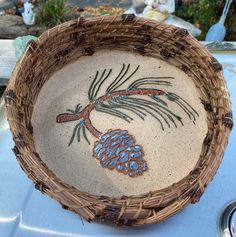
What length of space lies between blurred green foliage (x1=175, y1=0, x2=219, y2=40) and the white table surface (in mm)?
1746

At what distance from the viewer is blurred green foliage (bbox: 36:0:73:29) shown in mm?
2680

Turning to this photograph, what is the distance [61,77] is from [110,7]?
187cm

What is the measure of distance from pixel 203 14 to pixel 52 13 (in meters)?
1.10

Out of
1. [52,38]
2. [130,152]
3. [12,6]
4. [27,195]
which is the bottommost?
[12,6]

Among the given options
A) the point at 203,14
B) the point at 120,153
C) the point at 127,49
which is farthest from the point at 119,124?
the point at 203,14

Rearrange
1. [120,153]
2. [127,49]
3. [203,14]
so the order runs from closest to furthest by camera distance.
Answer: [120,153] < [127,49] < [203,14]

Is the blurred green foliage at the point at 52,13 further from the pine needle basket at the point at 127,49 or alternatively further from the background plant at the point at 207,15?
the pine needle basket at the point at 127,49

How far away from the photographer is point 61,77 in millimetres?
1216

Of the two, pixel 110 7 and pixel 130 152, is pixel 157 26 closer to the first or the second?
pixel 130 152

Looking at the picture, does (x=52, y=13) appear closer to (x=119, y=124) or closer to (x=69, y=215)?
(x=119, y=124)

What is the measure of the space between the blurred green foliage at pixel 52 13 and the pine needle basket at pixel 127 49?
1.57 metres

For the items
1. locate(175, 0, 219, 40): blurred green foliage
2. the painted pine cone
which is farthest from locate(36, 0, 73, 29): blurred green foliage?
the painted pine cone

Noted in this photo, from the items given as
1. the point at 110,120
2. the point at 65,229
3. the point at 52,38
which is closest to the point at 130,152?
the point at 110,120

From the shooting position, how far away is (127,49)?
1266 mm
